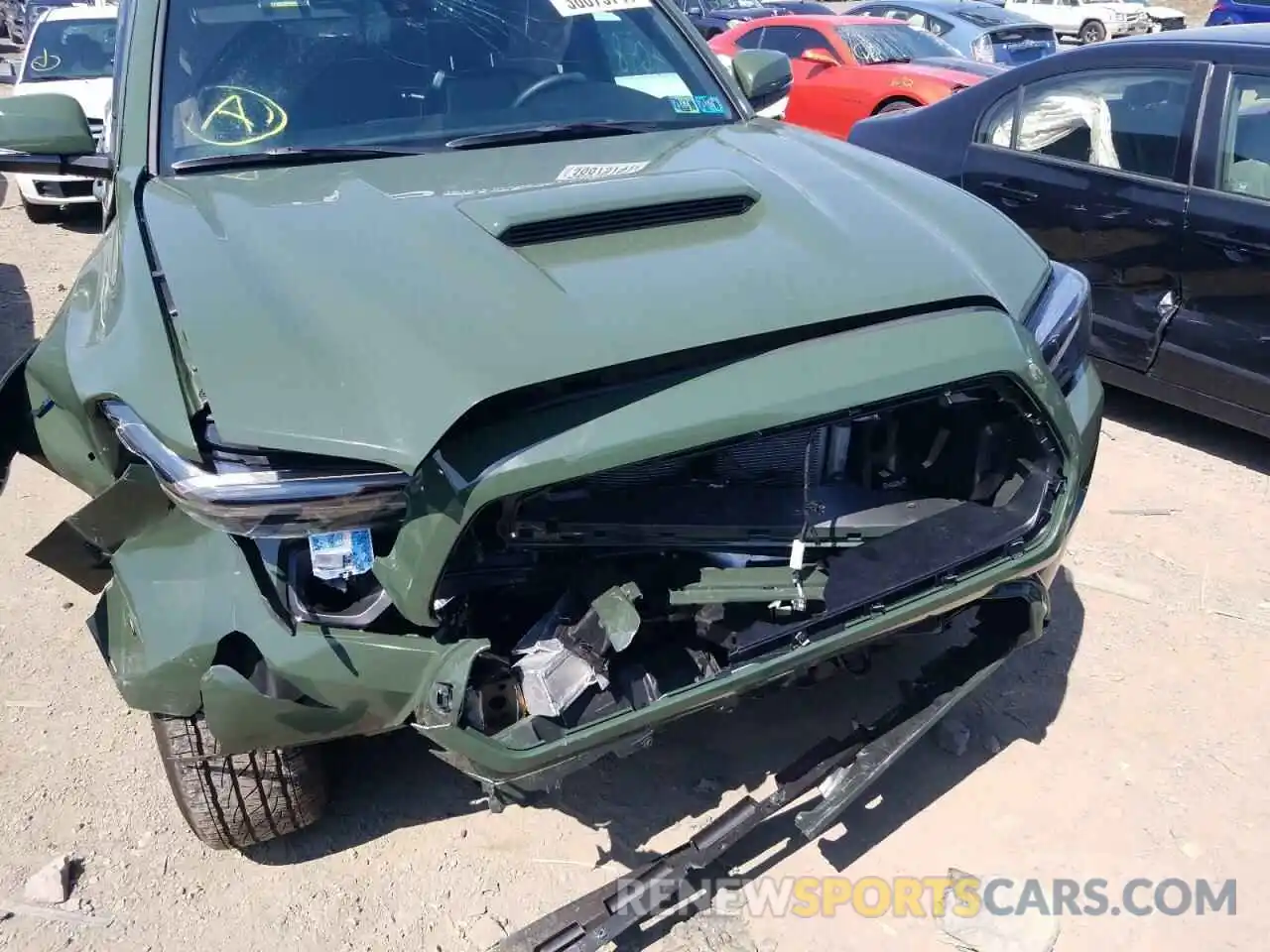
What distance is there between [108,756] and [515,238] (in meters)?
1.89

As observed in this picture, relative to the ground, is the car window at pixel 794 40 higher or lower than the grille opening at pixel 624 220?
lower

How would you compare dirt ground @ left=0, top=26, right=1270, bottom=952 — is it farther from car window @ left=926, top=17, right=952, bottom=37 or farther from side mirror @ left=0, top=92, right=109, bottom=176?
car window @ left=926, top=17, right=952, bottom=37

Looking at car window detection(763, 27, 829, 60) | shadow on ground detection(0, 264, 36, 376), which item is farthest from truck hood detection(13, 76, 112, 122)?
car window detection(763, 27, 829, 60)

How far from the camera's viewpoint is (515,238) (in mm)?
2100

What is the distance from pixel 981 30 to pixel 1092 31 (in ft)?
33.0

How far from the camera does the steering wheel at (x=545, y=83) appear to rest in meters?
2.99

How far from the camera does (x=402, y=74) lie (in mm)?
2902

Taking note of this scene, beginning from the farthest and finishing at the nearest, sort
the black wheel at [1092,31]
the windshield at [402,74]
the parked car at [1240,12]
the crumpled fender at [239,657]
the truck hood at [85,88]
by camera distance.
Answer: the black wheel at [1092,31] < the parked car at [1240,12] < the truck hood at [85,88] < the windshield at [402,74] < the crumpled fender at [239,657]

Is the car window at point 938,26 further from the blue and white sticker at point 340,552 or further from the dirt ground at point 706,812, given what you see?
the blue and white sticker at point 340,552

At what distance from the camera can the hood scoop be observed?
2.12 metres

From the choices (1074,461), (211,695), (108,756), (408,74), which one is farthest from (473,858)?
(408,74)

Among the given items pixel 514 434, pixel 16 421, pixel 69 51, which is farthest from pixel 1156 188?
pixel 69 51

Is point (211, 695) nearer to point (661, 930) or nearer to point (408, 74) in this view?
point (661, 930)

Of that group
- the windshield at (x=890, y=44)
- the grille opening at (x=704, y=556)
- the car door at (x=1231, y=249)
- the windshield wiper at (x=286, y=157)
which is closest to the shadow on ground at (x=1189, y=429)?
the car door at (x=1231, y=249)
